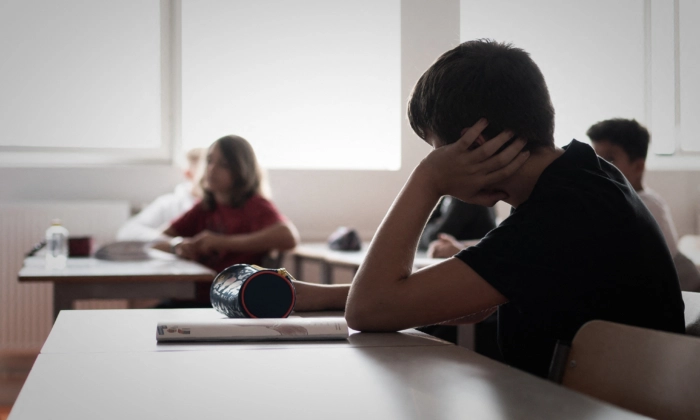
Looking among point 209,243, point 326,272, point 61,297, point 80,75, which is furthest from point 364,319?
point 80,75

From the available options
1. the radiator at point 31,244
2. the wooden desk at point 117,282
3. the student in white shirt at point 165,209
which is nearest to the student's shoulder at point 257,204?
the wooden desk at point 117,282

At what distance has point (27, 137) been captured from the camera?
4855 mm

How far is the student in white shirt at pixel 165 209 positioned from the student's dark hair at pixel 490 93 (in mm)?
3349

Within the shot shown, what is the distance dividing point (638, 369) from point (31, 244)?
424 cm

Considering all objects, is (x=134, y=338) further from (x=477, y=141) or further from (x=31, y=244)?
(x=31, y=244)

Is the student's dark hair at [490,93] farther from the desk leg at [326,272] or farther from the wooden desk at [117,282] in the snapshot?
the desk leg at [326,272]

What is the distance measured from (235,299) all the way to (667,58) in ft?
16.8

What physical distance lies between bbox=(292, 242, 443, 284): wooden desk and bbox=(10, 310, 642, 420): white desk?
2.01 metres

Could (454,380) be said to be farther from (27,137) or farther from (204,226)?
(27,137)

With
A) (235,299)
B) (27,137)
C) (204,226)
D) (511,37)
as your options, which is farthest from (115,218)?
(235,299)

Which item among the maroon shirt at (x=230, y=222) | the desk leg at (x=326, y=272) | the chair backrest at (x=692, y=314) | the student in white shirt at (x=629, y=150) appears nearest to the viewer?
the chair backrest at (x=692, y=314)

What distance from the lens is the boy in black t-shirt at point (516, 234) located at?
1.15 meters

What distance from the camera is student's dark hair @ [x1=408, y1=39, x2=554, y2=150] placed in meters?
1.23

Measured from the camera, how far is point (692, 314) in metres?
1.21
